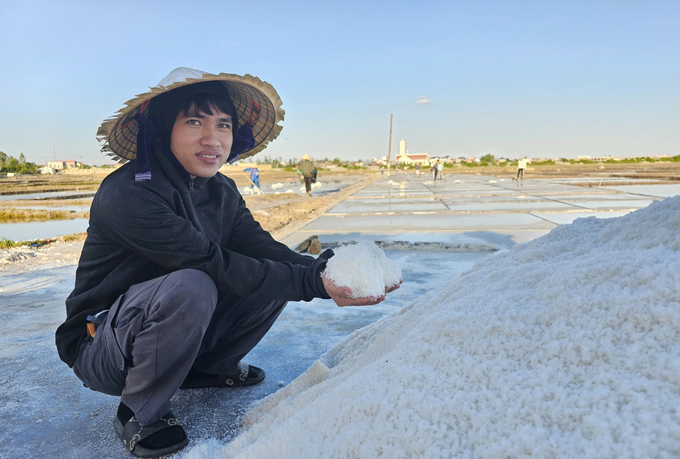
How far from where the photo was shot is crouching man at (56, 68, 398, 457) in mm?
1229

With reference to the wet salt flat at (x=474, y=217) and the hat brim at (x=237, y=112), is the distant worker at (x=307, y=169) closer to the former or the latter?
the wet salt flat at (x=474, y=217)

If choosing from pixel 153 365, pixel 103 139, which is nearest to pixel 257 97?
pixel 103 139

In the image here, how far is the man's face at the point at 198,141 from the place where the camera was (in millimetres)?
1447

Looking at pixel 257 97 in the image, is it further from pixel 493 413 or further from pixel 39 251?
pixel 39 251

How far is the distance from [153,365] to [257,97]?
1.06 metres

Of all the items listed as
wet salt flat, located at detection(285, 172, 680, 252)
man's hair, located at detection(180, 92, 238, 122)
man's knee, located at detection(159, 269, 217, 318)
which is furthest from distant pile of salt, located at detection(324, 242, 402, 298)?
wet salt flat, located at detection(285, 172, 680, 252)

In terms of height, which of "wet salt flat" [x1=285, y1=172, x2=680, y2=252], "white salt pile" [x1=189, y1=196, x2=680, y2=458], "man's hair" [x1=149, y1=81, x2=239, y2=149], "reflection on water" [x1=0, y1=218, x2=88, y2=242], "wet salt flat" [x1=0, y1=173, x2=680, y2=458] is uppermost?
"man's hair" [x1=149, y1=81, x2=239, y2=149]

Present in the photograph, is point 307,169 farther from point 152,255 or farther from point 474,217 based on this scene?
point 152,255

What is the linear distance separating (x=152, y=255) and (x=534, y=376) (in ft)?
3.42

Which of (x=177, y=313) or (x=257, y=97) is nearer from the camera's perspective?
(x=177, y=313)

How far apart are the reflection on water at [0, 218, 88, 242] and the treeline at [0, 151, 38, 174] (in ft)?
117

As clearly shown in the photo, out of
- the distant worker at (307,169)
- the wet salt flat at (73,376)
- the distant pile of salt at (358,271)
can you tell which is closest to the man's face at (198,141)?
the distant pile of salt at (358,271)

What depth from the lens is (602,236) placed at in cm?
122

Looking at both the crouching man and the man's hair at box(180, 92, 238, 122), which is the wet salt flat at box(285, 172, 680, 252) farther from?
the man's hair at box(180, 92, 238, 122)
